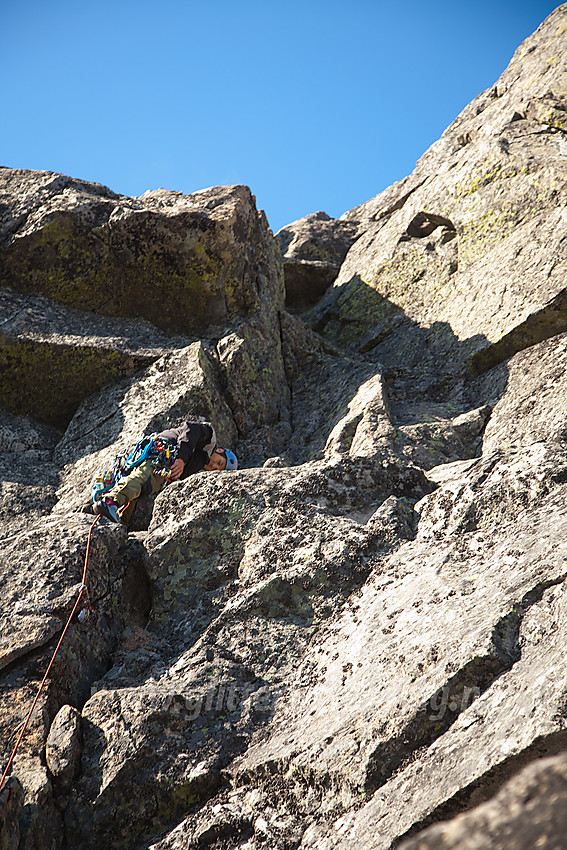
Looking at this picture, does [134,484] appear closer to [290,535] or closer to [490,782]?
[290,535]

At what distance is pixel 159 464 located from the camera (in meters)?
14.1

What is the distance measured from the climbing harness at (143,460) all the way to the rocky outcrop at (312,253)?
1502 centimetres

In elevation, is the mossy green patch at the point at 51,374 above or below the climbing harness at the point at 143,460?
above

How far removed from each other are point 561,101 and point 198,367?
51.3 ft

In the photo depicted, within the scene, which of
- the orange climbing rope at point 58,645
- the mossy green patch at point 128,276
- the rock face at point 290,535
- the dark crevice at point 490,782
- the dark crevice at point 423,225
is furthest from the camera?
the dark crevice at point 423,225

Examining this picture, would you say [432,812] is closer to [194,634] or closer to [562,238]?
[194,634]

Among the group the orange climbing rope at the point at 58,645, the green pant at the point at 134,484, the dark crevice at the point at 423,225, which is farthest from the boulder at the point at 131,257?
the orange climbing rope at the point at 58,645

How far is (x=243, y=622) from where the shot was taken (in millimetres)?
9867

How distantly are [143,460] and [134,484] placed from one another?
67cm

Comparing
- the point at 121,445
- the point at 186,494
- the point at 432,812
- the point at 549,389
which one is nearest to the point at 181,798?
the point at 432,812

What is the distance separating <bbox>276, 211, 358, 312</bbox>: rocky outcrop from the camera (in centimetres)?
2822

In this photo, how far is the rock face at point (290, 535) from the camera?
22.7 feet

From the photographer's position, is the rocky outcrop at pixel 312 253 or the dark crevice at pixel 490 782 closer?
the dark crevice at pixel 490 782

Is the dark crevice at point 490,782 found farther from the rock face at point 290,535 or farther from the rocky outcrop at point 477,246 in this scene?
the rocky outcrop at point 477,246
